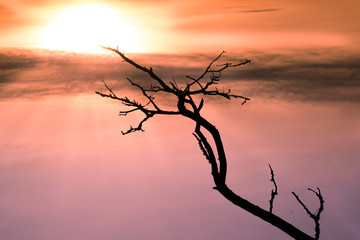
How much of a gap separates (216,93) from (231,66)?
1.57ft

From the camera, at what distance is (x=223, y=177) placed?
23.6ft

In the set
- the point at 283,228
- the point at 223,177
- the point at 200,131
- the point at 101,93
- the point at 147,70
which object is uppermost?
the point at 147,70

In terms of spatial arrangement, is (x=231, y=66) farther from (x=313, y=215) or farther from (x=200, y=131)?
(x=313, y=215)

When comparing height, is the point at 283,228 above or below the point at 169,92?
below

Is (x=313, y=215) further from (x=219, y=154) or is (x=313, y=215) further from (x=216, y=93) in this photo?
(x=216, y=93)

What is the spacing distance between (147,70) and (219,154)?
5.54 feet

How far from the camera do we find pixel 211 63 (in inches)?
278

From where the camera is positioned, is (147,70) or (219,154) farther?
(219,154)

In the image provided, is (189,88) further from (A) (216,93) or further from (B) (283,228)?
(B) (283,228)

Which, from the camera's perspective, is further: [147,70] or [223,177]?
[223,177]

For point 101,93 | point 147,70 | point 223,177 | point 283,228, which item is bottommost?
point 283,228

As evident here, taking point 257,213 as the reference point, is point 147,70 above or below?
above

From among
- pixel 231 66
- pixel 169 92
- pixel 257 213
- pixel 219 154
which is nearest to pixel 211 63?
pixel 231 66

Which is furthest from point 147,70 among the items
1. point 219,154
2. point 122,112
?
point 219,154
